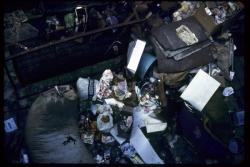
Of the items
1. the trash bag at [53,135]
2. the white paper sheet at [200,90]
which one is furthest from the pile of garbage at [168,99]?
the trash bag at [53,135]

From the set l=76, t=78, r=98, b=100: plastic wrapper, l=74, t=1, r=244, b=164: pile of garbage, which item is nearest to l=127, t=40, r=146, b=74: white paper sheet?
l=74, t=1, r=244, b=164: pile of garbage

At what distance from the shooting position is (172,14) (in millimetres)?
6309

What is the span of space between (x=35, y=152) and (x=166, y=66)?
2.52 metres

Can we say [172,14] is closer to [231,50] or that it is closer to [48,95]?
[231,50]

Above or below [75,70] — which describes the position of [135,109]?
below

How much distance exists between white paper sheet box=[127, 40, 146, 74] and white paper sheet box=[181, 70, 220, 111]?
94 centimetres

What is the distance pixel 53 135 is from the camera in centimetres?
477

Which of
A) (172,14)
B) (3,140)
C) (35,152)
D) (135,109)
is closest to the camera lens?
(35,152)

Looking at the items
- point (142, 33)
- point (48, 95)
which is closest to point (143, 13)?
point (142, 33)

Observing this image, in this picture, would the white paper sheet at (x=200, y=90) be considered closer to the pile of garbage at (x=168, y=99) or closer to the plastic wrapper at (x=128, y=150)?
the pile of garbage at (x=168, y=99)

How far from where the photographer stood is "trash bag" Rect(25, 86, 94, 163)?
474 centimetres

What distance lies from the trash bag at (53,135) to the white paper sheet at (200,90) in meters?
1.91

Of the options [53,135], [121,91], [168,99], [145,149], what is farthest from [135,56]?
[53,135]

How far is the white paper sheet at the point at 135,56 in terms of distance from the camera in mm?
5520
